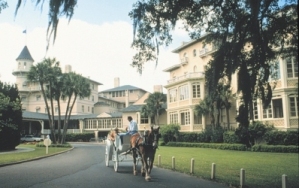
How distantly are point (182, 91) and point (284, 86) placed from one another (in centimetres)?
1769

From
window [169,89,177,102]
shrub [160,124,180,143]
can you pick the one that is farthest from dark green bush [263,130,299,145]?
window [169,89,177,102]

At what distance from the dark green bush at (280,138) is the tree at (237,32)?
17821 millimetres

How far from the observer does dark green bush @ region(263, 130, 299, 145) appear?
1006 inches

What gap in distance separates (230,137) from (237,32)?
966 inches

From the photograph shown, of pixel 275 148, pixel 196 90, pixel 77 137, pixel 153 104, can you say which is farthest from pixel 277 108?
pixel 77 137

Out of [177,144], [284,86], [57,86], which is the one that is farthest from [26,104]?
[284,86]

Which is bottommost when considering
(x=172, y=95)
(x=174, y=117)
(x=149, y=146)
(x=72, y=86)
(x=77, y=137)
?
(x=77, y=137)

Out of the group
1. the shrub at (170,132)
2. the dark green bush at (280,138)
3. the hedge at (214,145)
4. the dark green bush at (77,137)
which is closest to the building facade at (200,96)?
the dark green bush at (280,138)

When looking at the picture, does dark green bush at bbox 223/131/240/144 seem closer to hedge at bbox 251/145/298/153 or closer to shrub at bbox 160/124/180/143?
hedge at bbox 251/145/298/153

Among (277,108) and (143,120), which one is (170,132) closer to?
(277,108)

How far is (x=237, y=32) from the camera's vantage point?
8086 millimetres

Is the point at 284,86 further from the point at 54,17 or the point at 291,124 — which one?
the point at 54,17

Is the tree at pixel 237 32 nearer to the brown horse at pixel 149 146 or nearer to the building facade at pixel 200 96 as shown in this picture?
the brown horse at pixel 149 146

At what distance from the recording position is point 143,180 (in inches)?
408
